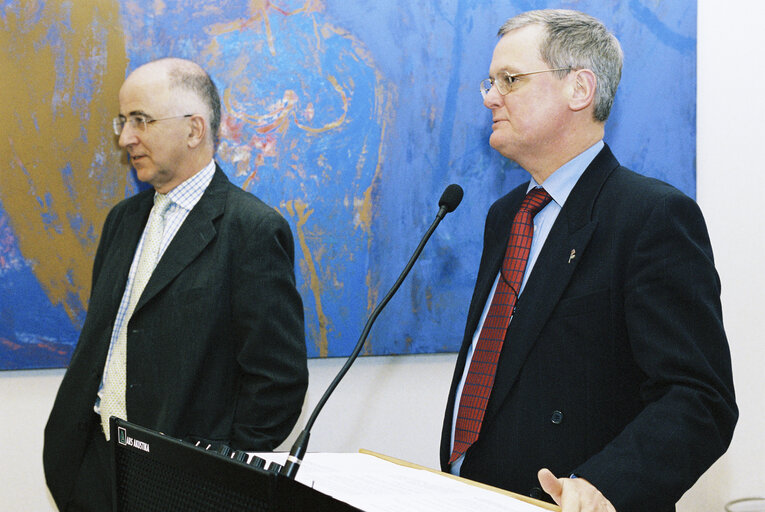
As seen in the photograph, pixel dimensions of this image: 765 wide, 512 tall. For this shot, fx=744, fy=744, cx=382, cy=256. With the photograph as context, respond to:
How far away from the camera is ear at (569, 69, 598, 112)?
1654mm

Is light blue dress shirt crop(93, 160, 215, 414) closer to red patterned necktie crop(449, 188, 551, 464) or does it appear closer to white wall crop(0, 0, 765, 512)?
red patterned necktie crop(449, 188, 551, 464)

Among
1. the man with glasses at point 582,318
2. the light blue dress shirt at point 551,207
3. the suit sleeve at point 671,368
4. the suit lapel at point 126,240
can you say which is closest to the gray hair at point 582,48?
the man with glasses at point 582,318

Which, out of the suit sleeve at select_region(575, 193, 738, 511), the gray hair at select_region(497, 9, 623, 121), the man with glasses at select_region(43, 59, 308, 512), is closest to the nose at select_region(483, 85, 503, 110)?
the gray hair at select_region(497, 9, 623, 121)

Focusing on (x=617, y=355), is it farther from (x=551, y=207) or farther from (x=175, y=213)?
(x=175, y=213)

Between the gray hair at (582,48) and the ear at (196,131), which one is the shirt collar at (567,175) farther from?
the ear at (196,131)

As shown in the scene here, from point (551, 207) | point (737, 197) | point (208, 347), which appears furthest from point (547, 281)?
point (737, 197)

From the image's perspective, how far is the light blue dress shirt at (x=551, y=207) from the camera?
1589 mm

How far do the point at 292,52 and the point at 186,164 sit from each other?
60 cm

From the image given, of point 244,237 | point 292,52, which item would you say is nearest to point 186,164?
point 244,237

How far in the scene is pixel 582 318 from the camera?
54.8 inches

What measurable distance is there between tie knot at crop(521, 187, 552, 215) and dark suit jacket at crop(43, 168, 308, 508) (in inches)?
26.6

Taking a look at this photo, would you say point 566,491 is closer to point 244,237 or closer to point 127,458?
point 127,458

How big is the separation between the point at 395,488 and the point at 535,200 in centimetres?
93

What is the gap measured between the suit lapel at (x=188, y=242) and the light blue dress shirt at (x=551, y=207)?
774mm
